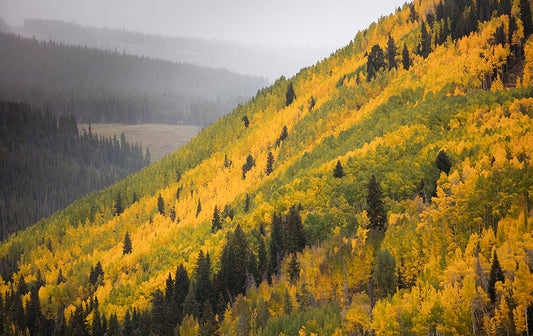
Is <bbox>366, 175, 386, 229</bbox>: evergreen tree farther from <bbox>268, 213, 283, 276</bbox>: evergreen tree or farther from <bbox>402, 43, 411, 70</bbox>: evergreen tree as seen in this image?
<bbox>402, 43, 411, 70</bbox>: evergreen tree

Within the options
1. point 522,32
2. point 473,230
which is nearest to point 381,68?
point 522,32

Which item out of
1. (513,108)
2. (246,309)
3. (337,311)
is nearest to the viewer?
(337,311)

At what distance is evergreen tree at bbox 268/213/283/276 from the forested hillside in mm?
373

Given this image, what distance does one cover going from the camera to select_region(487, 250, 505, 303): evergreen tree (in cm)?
5134

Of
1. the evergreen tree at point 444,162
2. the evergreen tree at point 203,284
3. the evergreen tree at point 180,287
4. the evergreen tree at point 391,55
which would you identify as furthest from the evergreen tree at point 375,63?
the evergreen tree at point 180,287

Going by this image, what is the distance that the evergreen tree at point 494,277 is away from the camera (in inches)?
2021

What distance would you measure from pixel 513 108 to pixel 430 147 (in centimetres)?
2040

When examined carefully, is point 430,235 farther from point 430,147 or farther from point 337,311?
point 430,147

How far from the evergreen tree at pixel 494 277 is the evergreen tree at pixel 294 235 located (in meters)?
49.4

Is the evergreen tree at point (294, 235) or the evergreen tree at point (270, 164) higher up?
the evergreen tree at point (270, 164)

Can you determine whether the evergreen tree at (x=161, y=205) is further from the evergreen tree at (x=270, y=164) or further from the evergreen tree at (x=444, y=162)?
the evergreen tree at (x=444, y=162)

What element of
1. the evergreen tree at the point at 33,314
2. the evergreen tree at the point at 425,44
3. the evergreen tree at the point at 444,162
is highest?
the evergreen tree at the point at 425,44

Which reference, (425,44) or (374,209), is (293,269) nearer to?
(374,209)

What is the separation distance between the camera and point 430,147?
10294 cm
